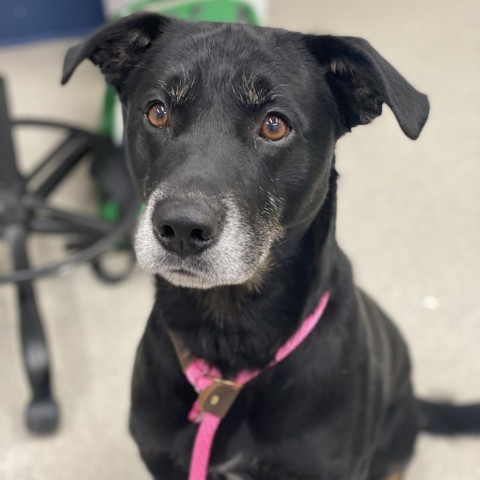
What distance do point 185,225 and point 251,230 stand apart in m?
0.13

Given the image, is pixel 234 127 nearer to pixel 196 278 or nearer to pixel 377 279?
pixel 196 278

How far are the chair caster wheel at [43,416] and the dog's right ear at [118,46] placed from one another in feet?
2.93

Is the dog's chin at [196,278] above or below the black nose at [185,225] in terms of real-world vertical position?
below

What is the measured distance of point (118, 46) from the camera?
124 cm

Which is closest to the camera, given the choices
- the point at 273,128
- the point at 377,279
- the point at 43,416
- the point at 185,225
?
the point at 185,225

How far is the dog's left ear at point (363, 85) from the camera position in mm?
1030

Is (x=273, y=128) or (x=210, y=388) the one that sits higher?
(x=273, y=128)

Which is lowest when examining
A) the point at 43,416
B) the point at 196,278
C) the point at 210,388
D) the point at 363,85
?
the point at 43,416

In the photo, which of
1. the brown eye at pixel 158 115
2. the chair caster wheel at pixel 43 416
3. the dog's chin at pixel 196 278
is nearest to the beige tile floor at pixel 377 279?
the chair caster wheel at pixel 43 416

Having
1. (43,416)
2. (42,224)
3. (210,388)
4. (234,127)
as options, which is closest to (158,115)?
(234,127)

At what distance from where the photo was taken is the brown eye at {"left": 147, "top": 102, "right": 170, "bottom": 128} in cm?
113

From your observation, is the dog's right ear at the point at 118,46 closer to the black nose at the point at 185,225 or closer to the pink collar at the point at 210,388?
the black nose at the point at 185,225

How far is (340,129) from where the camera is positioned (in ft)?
3.93

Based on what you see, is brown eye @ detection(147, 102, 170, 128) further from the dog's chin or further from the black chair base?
the black chair base
